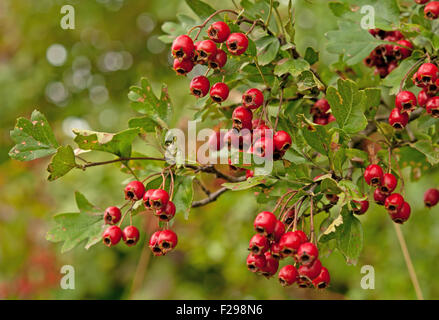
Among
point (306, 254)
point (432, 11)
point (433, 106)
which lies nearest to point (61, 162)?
point (306, 254)

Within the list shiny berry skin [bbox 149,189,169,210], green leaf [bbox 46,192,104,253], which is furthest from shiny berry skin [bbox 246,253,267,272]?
green leaf [bbox 46,192,104,253]

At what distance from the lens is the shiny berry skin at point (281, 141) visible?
0.83 meters

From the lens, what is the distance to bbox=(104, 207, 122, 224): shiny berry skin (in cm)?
Result: 105

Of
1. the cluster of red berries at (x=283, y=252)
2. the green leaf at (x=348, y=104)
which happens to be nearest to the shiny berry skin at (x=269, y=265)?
the cluster of red berries at (x=283, y=252)

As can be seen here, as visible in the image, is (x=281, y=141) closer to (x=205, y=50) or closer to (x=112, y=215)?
(x=205, y=50)

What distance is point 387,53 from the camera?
1163 mm

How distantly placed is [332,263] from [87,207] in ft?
7.37

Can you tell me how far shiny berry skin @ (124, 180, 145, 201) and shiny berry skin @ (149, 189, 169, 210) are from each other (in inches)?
2.6

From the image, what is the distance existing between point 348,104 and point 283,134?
0.16 metres

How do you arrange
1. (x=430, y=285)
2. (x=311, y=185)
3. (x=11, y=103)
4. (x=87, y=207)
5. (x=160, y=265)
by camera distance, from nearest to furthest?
1. (x=311, y=185)
2. (x=87, y=207)
3. (x=430, y=285)
4. (x=160, y=265)
5. (x=11, y=103)

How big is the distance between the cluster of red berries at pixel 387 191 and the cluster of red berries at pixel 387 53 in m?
0.38

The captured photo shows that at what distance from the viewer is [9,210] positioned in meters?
3.28
